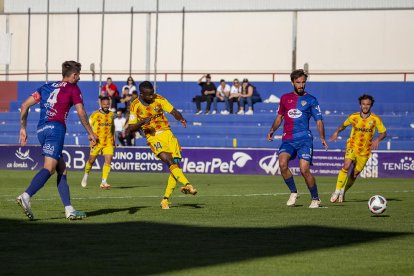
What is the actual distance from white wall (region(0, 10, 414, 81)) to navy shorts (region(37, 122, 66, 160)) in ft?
109

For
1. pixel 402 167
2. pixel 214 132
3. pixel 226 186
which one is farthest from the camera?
pixel 214 132

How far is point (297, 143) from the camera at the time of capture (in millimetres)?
18969

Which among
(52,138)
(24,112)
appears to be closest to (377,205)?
(52,138)

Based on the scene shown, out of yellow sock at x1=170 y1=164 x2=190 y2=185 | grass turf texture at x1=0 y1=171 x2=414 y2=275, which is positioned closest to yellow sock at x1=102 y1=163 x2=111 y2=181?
grass turf texture at x1=0 y1=171 x2=414 y2=275

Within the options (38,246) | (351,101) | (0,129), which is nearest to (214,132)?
(351,101)

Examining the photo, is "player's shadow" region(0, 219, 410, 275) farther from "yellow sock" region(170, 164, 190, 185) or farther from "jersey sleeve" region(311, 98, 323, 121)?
"jersey sleeve" region(311, 98, 323, 121)

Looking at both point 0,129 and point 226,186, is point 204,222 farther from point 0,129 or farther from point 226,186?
point 0,129

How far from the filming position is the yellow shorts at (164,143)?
61.1ft

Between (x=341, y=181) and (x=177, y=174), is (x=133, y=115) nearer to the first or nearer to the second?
(x=177, y=174)

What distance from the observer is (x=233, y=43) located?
5116 cm

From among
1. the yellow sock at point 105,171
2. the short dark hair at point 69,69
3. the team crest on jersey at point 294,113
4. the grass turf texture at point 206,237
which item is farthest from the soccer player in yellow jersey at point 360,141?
the short dark hair at point 69,69

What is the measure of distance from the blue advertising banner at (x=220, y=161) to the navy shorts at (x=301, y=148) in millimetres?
16588

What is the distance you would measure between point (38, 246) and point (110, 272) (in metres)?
2.35

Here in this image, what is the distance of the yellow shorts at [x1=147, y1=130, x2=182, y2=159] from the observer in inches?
733
